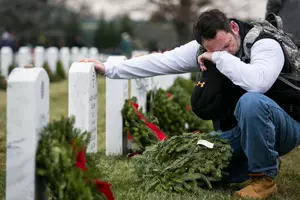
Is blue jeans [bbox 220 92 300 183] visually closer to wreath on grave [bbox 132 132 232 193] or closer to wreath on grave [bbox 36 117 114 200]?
wreath on grave [bbox 132 132 232 193]

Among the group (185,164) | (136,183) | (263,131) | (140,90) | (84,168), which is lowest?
(136,183)

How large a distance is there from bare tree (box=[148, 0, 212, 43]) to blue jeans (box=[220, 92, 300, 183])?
108 ft

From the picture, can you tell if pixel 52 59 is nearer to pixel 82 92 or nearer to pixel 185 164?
pixel 82 92

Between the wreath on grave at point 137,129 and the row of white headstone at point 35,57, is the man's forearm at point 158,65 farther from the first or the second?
the row of white headstone at point 35,57

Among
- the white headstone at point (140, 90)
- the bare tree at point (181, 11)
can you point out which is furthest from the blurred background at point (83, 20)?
the white headstone at point (140, 90)

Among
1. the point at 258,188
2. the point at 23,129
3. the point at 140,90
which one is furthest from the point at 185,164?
the point at 140,90

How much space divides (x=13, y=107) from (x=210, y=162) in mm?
1807

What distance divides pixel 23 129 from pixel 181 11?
3480 cm

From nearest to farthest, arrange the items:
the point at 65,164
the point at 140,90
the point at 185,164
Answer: the point at 65,164, the point at 185,164, the point at 140,90

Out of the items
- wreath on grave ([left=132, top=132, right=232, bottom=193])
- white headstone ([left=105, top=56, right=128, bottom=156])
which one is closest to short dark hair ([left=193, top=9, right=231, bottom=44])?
wreath on grave ([left=132, top=132, right=232, bottom=193])

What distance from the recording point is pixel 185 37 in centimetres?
3816

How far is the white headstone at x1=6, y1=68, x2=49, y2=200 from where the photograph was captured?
3143mm

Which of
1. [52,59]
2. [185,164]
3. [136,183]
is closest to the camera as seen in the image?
[185,164]

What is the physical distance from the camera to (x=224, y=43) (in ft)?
14.4
